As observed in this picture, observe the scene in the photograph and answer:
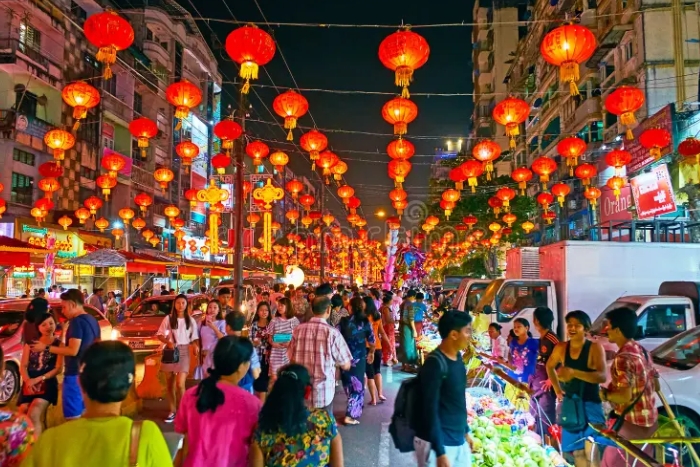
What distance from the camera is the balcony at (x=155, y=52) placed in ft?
115

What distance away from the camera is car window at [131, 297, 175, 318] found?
1387cm

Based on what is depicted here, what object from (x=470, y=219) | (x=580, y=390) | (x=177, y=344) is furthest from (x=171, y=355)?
(x=470, y=219)

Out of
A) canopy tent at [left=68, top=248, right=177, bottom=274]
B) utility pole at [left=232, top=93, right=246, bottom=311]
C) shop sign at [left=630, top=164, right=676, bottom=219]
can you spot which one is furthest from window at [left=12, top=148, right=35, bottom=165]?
shop sign at [left=630, top=164, right=676, bottom=219]

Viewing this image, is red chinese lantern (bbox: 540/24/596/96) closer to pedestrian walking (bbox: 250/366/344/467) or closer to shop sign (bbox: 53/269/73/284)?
pedestrian walking (bbox: 250/366/344/467)

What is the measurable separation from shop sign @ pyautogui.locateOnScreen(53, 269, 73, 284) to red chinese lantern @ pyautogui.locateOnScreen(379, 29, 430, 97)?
2228cm

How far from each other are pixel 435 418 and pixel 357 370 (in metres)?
4.62

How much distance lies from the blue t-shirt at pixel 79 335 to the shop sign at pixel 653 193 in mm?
16422

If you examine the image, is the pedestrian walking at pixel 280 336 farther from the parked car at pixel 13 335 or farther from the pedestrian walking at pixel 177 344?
the parked car at pixel 13 335

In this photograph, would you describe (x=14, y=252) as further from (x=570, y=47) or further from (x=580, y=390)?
(x=580, y=390)

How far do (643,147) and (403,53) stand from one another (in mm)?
12226

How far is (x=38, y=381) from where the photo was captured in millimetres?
5434

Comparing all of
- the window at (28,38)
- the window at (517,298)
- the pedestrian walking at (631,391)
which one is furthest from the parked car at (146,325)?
the window at (28,38)

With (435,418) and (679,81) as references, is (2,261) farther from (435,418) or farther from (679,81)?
(679,81)

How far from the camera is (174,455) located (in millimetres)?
2932
